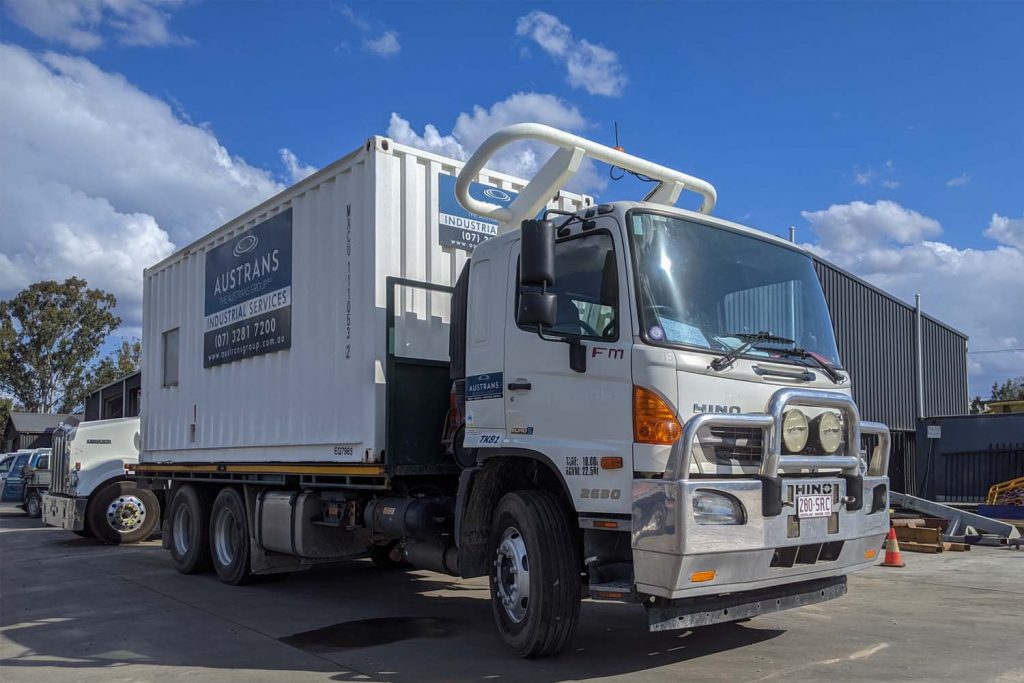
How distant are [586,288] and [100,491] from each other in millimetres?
11999

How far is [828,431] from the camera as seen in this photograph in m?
5.30

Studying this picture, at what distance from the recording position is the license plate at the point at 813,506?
5.01 meters

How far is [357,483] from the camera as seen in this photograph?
757cm

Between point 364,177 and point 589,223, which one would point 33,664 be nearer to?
point 364,177

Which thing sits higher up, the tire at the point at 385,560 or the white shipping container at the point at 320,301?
the white shipping container at the point at 320,301

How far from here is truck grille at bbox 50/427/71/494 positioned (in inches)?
583

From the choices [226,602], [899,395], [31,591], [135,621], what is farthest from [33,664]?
[899,395]

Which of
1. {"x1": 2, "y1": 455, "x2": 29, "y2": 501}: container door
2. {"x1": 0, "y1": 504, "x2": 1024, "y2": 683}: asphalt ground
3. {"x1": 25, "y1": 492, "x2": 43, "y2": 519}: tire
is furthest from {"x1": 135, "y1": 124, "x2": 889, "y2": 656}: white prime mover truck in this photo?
{"x1": 2, "y1": 455, "x2": 29, "y2": 501}: container door

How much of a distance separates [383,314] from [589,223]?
2.45 metres

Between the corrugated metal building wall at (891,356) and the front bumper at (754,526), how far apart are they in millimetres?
17985

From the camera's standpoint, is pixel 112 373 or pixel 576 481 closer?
pixel 576 481

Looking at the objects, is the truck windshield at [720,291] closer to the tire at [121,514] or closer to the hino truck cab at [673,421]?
the hino truck cab at [673,421]

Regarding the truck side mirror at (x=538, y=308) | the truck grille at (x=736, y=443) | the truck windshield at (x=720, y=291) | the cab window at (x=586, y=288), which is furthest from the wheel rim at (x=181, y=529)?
the truck grille at (x=736, y=443)

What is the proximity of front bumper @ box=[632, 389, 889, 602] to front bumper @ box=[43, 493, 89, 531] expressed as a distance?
12.2 meters
